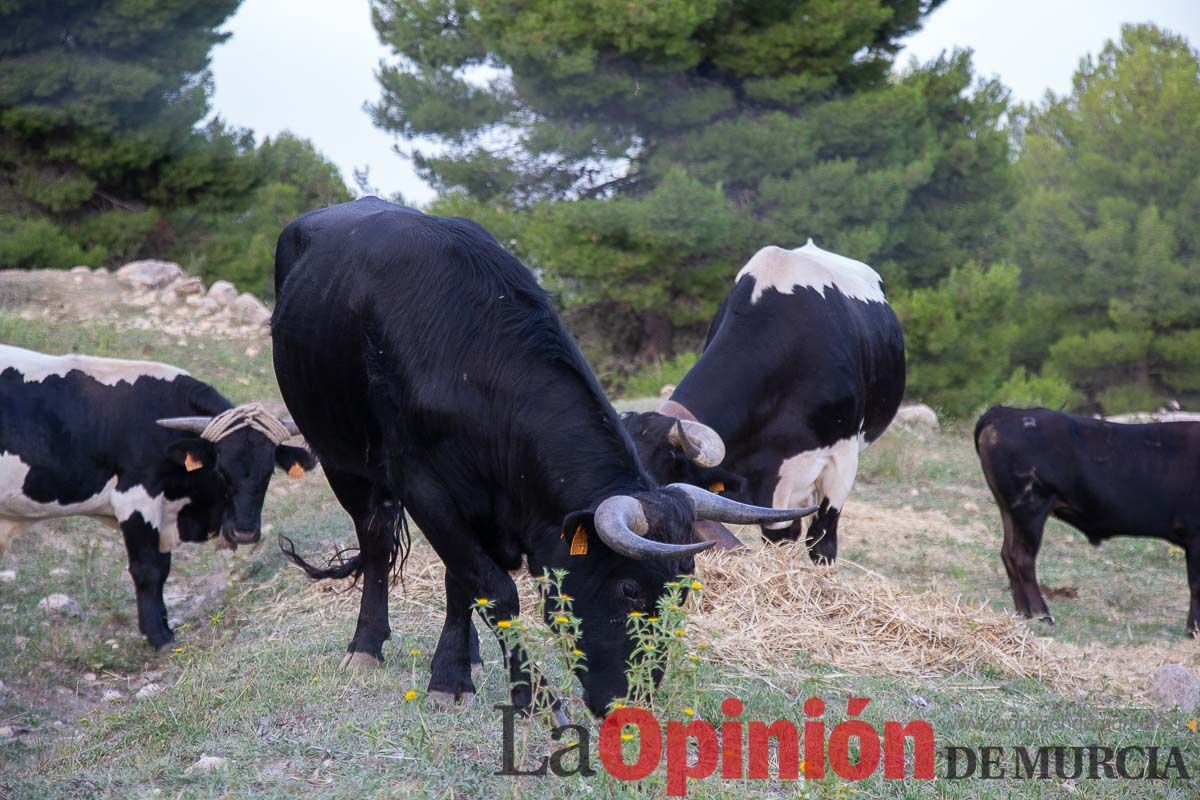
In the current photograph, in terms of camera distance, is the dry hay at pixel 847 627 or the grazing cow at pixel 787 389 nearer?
the dry hay at pixel 847 627

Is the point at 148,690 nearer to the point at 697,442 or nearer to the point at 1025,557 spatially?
the point at 697,442

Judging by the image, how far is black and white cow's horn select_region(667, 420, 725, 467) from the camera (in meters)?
6.20

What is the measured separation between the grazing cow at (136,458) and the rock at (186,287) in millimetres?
7568

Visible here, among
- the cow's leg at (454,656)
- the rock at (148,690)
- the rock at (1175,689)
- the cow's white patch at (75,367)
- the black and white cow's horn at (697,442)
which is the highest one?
the black and white cow's horn at (697,442)

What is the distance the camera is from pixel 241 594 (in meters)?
7.77

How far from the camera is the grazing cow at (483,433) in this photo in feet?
13.2

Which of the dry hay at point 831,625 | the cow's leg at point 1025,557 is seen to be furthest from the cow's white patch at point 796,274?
the cow's leg at point 1025,557

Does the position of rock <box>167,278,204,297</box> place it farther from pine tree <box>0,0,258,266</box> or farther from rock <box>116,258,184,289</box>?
pine tree <box>0,0,258,266</box>

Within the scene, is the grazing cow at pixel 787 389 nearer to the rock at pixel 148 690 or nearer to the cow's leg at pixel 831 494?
the cow's leg at pixel 831 494

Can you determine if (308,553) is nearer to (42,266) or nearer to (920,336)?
(42,266)

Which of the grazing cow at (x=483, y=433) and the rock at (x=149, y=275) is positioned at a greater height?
the grazing cow at (x=483, y=433)

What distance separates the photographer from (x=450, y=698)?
460 centimetres

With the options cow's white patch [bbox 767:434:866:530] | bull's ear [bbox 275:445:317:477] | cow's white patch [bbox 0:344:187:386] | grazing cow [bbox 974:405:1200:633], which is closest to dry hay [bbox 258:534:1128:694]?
cow's white patch [bbox 767:434:866:530]

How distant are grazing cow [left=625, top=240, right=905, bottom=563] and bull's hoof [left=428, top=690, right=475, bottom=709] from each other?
246 centimetres
